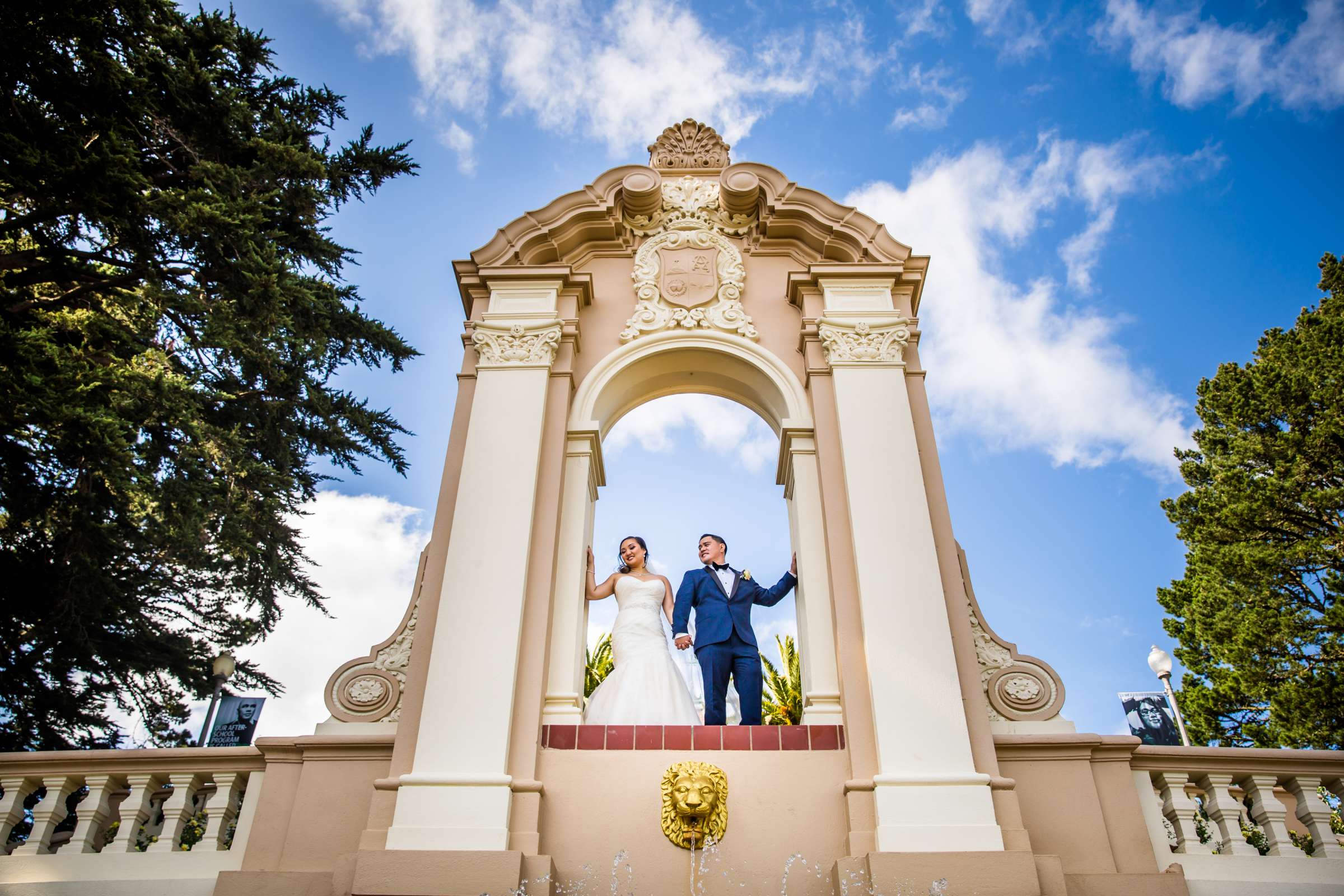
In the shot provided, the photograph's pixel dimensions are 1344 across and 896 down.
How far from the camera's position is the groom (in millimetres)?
6246

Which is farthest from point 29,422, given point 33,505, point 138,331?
point 33,505

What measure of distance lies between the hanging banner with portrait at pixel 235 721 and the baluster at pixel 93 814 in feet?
26.0

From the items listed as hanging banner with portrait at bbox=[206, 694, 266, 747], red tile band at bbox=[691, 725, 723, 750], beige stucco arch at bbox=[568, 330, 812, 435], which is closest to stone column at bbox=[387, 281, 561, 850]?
beige stucco arch at bbox=[568, 330, 812, 435]

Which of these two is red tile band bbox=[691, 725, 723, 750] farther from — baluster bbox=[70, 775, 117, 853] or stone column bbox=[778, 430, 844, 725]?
baluster bbox=[70, 775, 117, 853]

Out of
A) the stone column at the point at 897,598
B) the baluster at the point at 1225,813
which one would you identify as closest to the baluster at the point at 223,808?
the stone column at the point at 897,598

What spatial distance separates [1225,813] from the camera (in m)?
4.95

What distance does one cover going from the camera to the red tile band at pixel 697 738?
534cm

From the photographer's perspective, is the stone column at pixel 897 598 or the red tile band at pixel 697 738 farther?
the red tile band at pixel 697 738

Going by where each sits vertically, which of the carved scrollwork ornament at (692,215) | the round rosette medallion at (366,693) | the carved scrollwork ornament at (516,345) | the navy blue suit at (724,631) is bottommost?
the round rosette medallion at (366,693)

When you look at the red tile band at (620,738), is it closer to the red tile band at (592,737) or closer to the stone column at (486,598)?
the red tile band at (592,737)

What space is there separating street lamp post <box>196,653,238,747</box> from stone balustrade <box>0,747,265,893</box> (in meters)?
8.01

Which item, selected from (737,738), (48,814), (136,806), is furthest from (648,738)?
(48,814)

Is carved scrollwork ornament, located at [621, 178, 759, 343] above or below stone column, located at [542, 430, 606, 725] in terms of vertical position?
above

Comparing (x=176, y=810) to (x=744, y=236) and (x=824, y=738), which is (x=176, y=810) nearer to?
(x=824, y=738)
